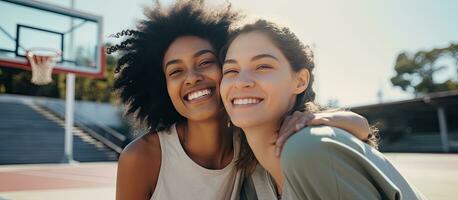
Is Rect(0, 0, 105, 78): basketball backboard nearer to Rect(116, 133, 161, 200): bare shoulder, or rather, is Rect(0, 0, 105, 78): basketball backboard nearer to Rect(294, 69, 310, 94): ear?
Rect(116, 133, 161, 200): bare shoulder

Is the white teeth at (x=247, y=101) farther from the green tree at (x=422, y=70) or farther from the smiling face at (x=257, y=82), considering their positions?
the green tree at (x=422, y=70)

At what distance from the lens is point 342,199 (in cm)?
108

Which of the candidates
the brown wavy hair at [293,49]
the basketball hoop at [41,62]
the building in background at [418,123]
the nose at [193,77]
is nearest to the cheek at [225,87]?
the brown wavy hair at [293,49]

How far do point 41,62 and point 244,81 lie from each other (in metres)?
11.7

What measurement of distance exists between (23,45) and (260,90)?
11642mm

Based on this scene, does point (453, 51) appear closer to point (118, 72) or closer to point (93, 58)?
point (93, 58)

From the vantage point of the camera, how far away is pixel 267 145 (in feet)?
6.15

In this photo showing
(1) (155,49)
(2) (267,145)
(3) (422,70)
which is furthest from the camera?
(3) (422,70)

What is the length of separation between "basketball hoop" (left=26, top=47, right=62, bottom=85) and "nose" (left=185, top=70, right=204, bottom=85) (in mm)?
10930

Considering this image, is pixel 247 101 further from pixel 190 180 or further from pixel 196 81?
pixel 190 180

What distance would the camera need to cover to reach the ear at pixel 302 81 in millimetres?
1946

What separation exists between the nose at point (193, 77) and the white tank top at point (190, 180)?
1.28 feet

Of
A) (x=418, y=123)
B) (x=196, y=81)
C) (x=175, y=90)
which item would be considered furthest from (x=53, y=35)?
(x=418, y=123)

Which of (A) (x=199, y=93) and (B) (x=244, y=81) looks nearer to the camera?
(B) (x=244, y=81)
